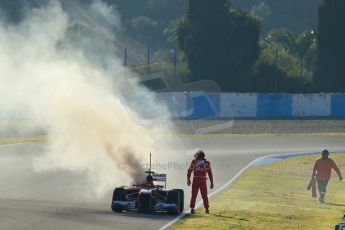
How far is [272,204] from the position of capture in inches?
998

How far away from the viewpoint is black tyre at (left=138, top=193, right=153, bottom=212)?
21.9 m

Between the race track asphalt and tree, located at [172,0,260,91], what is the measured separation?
21683 mm

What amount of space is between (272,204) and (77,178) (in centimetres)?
795

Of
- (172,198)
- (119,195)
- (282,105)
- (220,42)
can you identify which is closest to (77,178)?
(119,195)

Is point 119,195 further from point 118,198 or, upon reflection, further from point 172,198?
point 172,198

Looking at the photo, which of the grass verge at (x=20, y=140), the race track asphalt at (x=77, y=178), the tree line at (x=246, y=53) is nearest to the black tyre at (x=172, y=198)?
the race track asphalt at (x=77, y=178)

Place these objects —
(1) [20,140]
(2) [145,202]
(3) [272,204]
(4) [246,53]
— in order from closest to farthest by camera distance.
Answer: (2) [145,202], (3) [272,204], (1) [20,140], (4) [246,53]

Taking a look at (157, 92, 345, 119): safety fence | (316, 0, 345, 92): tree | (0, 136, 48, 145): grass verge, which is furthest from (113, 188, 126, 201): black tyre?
(316, 0, 345, 92): tree

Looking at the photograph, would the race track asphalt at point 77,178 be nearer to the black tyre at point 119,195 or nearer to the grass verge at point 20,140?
the black tyre at point 119,195

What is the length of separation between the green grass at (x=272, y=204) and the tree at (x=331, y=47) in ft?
110

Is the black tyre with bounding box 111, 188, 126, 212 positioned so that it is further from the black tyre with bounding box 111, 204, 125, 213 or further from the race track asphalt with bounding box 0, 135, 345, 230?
the race track asphalt with bounding box 0, 135, 345, 230

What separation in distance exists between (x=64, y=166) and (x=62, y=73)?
12.9 ft

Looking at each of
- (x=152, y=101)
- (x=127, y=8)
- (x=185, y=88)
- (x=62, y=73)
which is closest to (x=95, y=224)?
(x=62, y=73)

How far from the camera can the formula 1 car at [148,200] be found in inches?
861
